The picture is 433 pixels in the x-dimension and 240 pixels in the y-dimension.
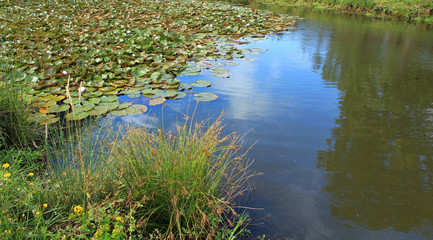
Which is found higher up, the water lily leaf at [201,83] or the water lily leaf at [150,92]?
the water lily leaf at [201,83]

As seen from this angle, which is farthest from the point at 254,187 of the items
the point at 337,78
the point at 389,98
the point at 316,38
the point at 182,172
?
the point at 316,38

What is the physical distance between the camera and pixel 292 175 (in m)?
2.61

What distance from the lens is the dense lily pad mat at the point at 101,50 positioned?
3.86m

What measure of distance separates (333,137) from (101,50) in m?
4.07

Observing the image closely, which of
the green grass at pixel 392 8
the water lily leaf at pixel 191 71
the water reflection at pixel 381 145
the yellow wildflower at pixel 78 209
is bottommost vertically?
the water reflection at pixel 381 145

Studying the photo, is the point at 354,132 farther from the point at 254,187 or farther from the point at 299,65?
the point at 299,65

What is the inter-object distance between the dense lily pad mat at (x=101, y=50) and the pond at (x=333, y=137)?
60cm

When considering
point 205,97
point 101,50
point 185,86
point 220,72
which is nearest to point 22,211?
point 205,97

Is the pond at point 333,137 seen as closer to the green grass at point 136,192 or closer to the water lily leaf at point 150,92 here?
the water lily leaf at point 150,92

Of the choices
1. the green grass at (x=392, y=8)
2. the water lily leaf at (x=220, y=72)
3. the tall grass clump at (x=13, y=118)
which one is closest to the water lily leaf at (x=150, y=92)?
the water lily leaf at (x=220, y=72)

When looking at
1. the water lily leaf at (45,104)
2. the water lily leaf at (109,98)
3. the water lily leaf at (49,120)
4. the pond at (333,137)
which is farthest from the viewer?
the water lily leaf at (109,98)

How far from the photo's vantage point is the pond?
7.06 feet

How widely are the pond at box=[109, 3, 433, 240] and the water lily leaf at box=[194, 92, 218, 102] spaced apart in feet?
0.27

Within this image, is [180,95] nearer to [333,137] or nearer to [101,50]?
[333,137]
